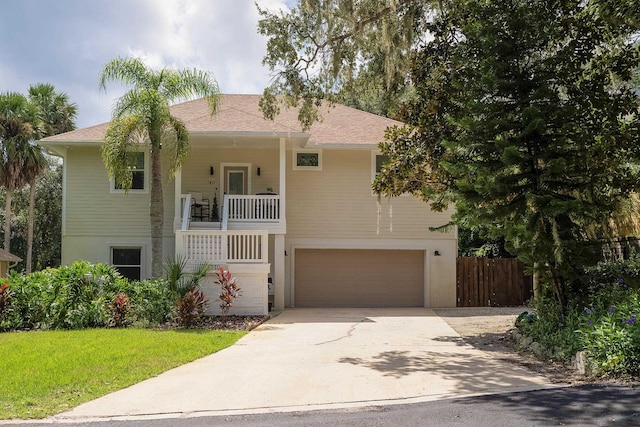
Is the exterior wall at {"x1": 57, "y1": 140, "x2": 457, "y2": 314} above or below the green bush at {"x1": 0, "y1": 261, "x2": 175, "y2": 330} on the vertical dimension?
above

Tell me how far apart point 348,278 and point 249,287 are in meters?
4.89

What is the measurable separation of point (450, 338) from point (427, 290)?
7.34 metres

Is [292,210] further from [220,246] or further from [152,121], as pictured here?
[152,121]

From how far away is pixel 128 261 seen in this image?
18.7m

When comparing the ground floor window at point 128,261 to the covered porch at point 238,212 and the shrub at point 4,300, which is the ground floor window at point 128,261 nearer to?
the covered porch at point 238,212

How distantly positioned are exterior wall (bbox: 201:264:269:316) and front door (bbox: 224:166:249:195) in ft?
13.9

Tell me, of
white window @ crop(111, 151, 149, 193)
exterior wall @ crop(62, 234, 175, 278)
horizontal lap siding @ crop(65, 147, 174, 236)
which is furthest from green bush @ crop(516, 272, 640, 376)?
white window @ crop(111, 151, 149, 193)

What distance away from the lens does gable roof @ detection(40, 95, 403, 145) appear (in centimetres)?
1692

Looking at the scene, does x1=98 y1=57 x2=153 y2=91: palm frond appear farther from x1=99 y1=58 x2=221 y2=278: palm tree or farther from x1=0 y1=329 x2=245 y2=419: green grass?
x1=0 y1=329 x2=245 y2=419: green grass

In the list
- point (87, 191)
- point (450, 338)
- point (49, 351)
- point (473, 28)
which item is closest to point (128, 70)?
point (87, 191)

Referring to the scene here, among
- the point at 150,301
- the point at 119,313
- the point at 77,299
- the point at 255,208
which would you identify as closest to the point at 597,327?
the point at 150,301

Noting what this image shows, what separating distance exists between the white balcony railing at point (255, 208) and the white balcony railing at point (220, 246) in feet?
5.06

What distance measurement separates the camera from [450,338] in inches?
465

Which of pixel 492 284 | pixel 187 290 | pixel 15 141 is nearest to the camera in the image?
pixel 187 290
